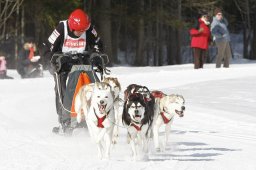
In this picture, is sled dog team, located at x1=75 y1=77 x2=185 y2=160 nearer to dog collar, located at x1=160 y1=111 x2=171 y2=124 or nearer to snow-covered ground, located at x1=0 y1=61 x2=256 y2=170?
snow-covered ground, located at x1=0 y1=61 x2=256 y2=170

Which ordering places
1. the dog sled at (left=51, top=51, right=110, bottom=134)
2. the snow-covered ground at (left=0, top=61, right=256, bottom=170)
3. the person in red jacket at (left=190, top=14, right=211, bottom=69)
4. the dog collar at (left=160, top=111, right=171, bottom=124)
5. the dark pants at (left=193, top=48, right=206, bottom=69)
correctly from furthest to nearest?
the dark pants at (left=193, top=48, right=206, bottom=69), the person in red jacket at (left=190, top=14, right=211, bottom=69), the dog sled at (left=51, top=51, right=110, bottom=134), the dog collar at (left=160, top=111, right=171, bottom=124), the snow-covered ground at (left=0, top=61, right=256, bottom=170)

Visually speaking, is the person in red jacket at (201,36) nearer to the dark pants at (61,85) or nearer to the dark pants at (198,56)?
the dark pants at (198,56)

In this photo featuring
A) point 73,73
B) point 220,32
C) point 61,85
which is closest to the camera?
point 73,73

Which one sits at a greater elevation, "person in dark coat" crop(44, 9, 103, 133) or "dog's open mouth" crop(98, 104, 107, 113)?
"person in dark coat" crop(44, 9, 103, 133)

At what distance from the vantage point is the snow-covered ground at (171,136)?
723 cm

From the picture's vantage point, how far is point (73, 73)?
29.5 ft

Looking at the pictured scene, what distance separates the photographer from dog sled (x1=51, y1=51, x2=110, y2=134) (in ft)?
29.5

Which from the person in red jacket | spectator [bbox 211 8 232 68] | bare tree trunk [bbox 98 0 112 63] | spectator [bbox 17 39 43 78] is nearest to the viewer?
spectator [bbox 211 8 232 68]

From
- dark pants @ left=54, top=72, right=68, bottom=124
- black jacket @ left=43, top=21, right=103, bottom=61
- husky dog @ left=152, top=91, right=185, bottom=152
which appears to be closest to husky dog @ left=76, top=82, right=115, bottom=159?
husky dog @ left=152, top=91, right=185, bottom=152

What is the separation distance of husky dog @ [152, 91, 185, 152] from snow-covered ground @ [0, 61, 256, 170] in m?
0.25

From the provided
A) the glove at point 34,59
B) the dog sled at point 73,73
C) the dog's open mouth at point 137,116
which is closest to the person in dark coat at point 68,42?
the dog sled at point 73,73

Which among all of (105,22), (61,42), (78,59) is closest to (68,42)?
(61,42)

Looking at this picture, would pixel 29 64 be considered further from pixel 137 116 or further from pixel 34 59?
pixel 137 116

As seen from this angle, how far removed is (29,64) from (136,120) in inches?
608
